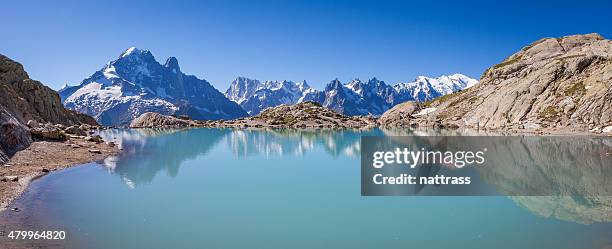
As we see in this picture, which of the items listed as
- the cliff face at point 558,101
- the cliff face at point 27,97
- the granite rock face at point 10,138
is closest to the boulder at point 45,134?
the granite rock face at point 10,138

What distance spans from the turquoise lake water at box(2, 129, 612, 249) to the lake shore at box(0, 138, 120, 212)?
1138mm

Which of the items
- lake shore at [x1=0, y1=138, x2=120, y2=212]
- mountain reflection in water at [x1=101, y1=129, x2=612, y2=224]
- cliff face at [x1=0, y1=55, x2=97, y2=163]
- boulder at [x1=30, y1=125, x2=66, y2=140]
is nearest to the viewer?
mountain reflection in water at [x1=101, y1=129, x2=612, y2=224]

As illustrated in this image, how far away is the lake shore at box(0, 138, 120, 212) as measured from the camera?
1394 inches

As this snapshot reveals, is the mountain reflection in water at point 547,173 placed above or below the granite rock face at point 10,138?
below

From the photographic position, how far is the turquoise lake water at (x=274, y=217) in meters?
24.9

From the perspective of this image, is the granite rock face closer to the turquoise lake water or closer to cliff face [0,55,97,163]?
the turquoise lake water

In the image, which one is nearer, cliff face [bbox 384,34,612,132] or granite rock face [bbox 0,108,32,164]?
granite rock face [bbox 0,108,32,164]

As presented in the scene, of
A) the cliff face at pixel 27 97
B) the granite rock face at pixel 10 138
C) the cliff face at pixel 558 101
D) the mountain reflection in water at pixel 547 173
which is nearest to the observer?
the mountain reflection in water at pixel 547 173

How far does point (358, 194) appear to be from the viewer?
39062mm

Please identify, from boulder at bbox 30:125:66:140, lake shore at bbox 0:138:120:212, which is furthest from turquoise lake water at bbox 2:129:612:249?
boulder at bbox 30:125:66:140

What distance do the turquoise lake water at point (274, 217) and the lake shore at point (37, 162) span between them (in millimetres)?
Result: 1138

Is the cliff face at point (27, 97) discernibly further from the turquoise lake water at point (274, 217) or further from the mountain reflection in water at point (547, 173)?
the turquoise lake water at point (274, 217)

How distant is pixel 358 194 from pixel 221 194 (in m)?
13.1

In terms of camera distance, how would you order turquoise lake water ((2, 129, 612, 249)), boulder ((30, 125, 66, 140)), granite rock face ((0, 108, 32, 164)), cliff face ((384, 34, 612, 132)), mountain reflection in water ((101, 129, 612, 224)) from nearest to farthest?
turquoise lake water ((2, 129, 612, 249))
mountain reflection in water ((101, 129, 612, 224))
granite rock face ((0, 108, 32, 164))
boulder ((30, 125, 66, 140))
cliff face ((384, 34, 612, 132))
